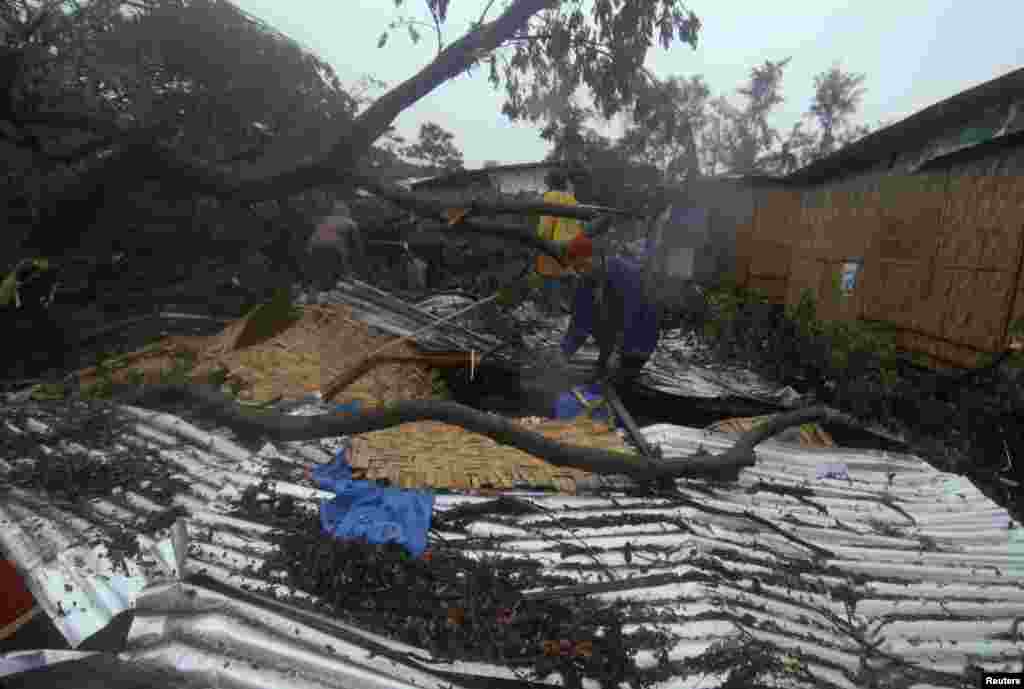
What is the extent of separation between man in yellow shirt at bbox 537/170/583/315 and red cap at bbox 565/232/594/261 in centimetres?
151

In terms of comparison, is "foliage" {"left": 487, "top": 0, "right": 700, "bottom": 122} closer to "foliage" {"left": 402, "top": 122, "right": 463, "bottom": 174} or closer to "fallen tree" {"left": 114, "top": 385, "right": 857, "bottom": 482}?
"fallen tree" {"left": 114, "top": 385, "right": 857, "bottom": 482}


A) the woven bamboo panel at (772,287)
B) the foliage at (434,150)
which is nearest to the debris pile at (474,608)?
the woven bamboo panel at (772,287)

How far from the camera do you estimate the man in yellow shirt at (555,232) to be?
295 inches

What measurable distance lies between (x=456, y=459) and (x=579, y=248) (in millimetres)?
3117

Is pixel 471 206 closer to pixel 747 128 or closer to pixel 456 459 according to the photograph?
pixel 456 459

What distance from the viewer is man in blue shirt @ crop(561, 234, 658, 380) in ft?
18.8

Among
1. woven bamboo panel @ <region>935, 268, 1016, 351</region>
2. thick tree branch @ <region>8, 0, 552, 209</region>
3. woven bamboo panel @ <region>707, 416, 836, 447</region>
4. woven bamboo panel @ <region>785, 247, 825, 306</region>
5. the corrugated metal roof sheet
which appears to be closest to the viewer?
the corrugated metal roof sheet

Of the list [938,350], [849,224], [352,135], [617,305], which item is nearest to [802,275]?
[849,224]

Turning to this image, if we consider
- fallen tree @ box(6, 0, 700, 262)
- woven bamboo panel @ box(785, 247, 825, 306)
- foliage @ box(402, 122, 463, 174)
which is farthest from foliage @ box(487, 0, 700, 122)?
foliage @ box(402, 122, 463, 174)

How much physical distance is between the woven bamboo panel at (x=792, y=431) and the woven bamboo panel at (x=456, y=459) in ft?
3.57

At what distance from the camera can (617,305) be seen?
19.1ft

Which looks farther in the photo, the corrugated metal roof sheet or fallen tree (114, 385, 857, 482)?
fallen tree (114, 385, 857, 482)

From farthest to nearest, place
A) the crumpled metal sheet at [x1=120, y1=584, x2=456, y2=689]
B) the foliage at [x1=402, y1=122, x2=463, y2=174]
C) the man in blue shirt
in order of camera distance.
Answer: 1. the foliage at [x1=402, y1=122, x2=463, y2=174]
2. the man in blue shirt
3. the crumpled metal sheet at [x1=120, y1=584, x2=456, y2=689]

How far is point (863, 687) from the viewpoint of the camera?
6.88 ft
